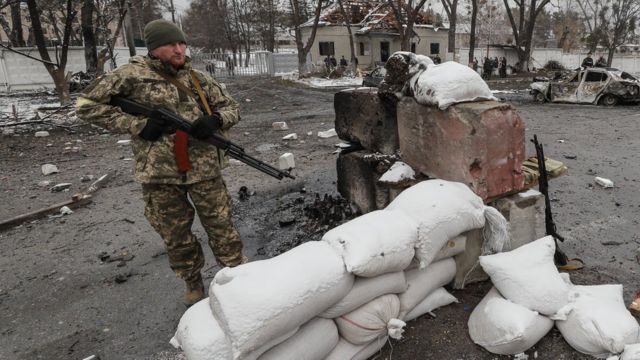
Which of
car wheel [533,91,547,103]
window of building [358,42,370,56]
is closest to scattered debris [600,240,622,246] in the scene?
car wheel [533,91,547,103]

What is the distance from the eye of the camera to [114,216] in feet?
12.9

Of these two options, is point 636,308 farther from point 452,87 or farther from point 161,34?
point 161,34

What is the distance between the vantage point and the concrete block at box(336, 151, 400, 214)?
116 inches

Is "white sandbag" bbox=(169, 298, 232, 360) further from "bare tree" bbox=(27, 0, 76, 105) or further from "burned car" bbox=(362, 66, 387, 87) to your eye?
"burned car" bbox=(362, 66, 387, 87)

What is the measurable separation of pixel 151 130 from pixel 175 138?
0.40 feet

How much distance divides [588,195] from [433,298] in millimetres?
2556

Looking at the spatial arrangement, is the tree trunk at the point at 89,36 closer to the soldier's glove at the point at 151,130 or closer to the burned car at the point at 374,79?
the burned car at the point at 374,79

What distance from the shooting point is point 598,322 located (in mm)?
1666

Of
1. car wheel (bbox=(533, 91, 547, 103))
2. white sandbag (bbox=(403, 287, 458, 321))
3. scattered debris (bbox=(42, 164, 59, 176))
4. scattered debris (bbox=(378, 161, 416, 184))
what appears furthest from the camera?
car wheel (bbox=(533, 91, 547, 103))

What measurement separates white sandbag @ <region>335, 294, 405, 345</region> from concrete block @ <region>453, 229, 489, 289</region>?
0.57 meters

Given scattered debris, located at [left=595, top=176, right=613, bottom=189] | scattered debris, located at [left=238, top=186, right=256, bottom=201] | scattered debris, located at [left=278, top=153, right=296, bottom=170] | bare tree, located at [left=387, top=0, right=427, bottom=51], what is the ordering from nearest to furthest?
scattered debris, located at [left=595, top=176, right=613, bottom=189]
scattered debris, located at [left=238, top=186, right=256, bottom=201]
scattered debris, located at [left=278, top=153, right=296, bottom=170]
bare tree, located at [left=387, top=0, right=427, bottom=51]

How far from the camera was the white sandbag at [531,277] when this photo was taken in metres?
1.79

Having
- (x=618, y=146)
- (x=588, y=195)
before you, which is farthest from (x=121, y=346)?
(x=618, y=146)

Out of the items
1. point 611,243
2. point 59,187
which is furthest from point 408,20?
point 611,243
